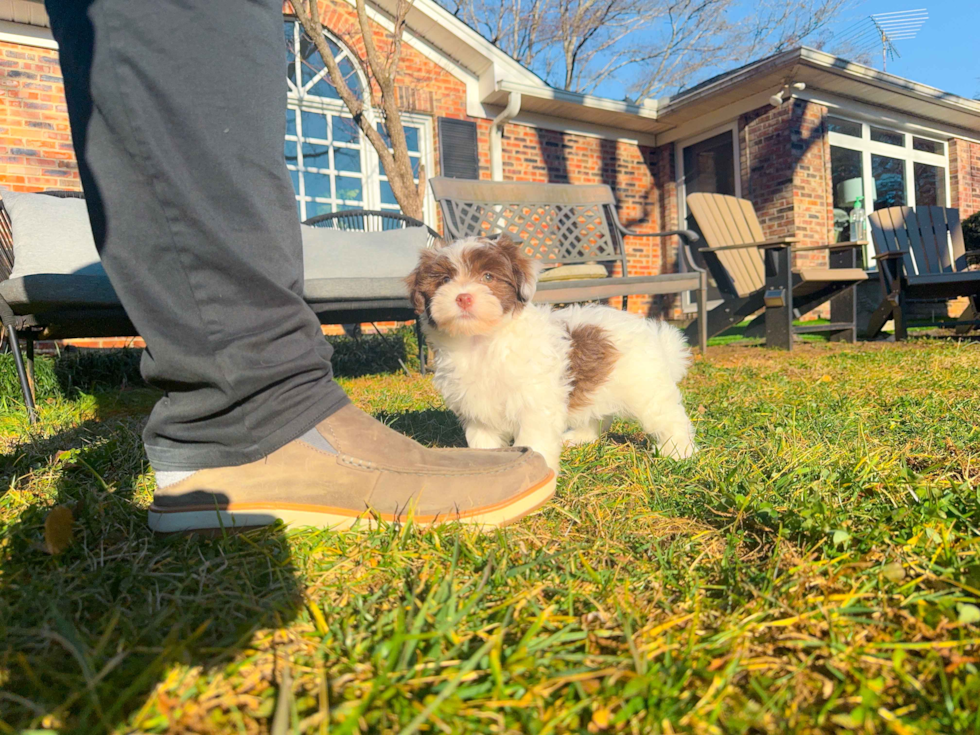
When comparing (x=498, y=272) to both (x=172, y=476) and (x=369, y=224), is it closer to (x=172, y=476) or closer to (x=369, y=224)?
(x=172, y=476)

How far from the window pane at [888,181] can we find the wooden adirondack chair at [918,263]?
3.43m

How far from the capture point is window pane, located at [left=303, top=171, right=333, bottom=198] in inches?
383

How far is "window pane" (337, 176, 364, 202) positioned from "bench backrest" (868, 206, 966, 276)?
7939mm

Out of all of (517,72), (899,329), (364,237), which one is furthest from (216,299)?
(517,72)

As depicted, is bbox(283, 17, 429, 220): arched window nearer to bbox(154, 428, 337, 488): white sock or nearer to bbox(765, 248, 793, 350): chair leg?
bbox(765, 248, 793, 350): chair leg

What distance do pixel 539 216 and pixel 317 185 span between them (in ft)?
15.9

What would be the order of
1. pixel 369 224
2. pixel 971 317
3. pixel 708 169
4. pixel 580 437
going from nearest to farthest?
pixel 580 437 < pixel 971 317 < pixel 369 224 < pixel 708 169

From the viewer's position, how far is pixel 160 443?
1482 mm

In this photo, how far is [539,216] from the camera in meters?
6.59

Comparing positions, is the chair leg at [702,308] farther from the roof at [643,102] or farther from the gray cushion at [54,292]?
the roof at [643,102]

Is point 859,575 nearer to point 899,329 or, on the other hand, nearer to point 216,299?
point 216,299

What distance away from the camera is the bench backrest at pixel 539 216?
610cm

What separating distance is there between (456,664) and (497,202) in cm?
593

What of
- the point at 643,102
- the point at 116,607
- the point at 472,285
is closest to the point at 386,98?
the point at 472,285
